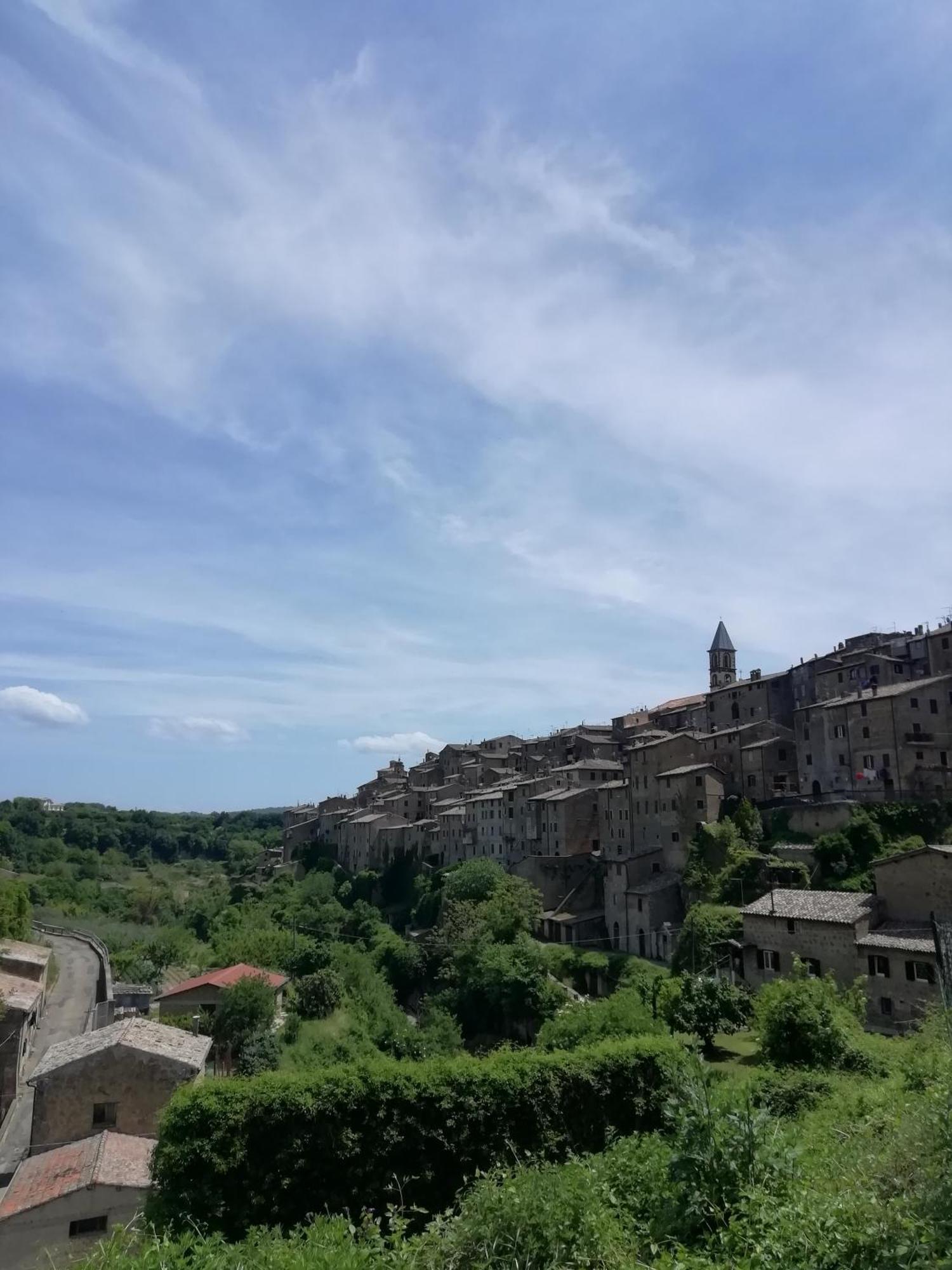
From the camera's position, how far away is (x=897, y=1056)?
25.0 metres

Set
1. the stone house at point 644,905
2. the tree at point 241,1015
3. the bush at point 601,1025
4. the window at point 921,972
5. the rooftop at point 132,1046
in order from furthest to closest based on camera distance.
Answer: the stone house at point 644,905 → the tree at point 241,1015 → the window at point 921,972 → the bush at point 601,1025 → the rooftop at point 132,1046

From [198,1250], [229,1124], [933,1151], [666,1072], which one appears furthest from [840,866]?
[198,1250]

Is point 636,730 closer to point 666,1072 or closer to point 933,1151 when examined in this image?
point 666,1072

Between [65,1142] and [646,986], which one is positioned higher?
[646,986]

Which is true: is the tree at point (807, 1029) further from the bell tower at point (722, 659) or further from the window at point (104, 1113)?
the bell tower at point (722, 659)

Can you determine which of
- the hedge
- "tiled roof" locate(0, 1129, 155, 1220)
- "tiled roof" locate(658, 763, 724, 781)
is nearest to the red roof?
"tiled roof" locate(0, 1129, 155, 1220)

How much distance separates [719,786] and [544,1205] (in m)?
49.5

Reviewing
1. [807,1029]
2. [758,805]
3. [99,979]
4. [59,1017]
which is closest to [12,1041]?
[59,1017]

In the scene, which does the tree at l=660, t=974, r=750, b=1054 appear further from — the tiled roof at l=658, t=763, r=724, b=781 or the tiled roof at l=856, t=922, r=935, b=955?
the tiled roof at l=658, t=763, r=724, b=781

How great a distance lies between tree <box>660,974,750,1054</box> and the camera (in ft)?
109

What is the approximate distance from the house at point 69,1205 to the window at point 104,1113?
4488mm

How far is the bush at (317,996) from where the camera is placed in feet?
161

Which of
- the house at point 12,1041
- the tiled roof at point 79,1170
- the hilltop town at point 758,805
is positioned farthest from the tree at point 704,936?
the house at point 12,1041

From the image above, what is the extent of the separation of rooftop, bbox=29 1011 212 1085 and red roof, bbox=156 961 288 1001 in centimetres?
1513
